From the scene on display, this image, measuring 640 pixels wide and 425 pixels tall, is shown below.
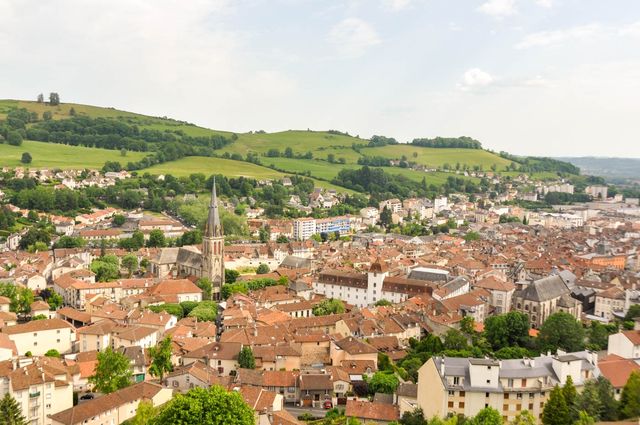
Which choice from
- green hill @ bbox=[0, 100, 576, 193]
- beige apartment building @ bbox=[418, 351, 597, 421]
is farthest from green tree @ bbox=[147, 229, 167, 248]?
beige apartment building @ bbox=[418, 351, 597, 421]

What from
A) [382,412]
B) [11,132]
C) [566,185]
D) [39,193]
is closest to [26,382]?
[382,412]

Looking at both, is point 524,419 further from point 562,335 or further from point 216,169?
point 216,169

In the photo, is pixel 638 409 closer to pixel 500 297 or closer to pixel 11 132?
pixel 500 297

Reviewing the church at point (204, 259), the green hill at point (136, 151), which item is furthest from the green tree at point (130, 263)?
the green hill at point (136, 151)

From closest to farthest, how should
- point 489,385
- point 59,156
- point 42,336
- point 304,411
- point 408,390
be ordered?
point 489,385
point 408,390
point 304,411
point 42,336
point 59,156

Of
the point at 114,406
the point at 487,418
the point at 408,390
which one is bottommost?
the point at 114,406

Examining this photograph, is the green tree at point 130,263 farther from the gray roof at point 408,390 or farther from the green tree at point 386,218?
the green tree at point 386,218

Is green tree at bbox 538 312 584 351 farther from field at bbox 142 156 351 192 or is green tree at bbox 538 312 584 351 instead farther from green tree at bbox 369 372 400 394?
field at bbox 142 156 351 192

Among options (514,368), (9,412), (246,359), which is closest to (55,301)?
(246,359)
